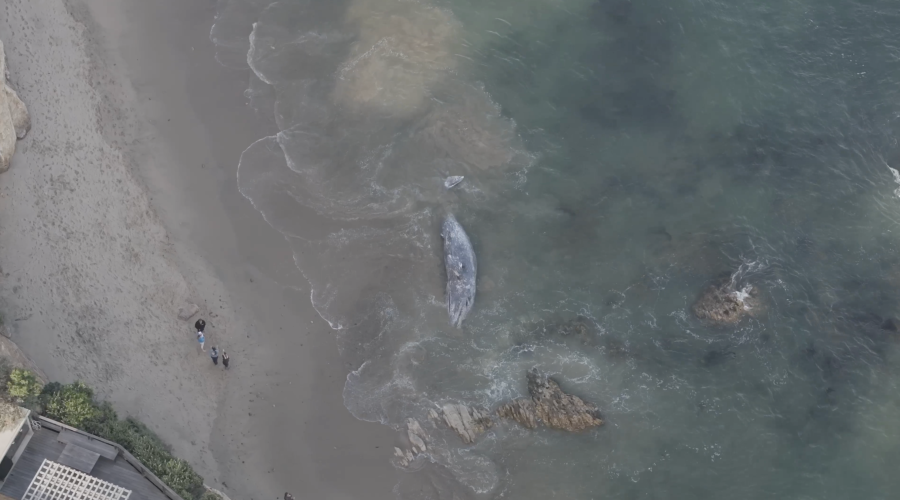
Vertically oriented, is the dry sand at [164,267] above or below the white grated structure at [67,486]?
above

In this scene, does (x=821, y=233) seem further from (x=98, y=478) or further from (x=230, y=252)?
(x=98, y=478)

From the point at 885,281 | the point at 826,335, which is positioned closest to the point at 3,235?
the point at 826,335

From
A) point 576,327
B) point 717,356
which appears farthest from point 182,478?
point 717,356

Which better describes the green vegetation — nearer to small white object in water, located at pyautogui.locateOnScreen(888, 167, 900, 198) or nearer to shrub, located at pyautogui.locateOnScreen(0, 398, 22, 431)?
shrub, located at pyautogui.locateOnScreen(0, 398, 22, 431)

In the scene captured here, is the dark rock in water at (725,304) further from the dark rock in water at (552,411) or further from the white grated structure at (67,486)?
the white grated structure at (67,486)

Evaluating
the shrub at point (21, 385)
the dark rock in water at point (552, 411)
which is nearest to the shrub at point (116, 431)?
the shrub at point (21, 385)

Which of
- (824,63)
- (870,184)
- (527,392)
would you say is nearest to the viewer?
(527,392)

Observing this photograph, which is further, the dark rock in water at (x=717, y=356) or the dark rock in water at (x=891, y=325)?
the dark rock in water at (x=891, y=325)
